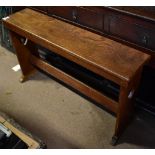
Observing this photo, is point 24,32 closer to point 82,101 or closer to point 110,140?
point 82,101

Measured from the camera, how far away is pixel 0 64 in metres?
2.39

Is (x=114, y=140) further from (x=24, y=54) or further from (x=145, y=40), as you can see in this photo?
(x=24, y=54)

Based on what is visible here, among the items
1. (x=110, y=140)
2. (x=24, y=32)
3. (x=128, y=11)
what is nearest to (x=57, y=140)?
(x=110, y=140)

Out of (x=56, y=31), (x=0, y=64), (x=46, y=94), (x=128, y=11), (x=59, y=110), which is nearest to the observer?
(x=128, y=11)

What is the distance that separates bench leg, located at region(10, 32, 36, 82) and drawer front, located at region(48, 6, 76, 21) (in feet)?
1.25

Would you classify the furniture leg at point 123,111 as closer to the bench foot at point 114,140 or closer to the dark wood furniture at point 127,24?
the bench foot at point 114,140

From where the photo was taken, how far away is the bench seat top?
1328 mm

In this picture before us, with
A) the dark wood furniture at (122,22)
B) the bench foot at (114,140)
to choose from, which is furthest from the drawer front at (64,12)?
the bench foot at (114,140)

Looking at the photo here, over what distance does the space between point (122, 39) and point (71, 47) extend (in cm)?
34

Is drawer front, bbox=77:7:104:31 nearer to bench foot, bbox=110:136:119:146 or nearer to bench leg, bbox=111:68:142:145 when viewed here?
bench leg, bbox=111:68:142:145

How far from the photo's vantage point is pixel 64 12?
1744 millimetres

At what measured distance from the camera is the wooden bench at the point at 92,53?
1314 millimetres

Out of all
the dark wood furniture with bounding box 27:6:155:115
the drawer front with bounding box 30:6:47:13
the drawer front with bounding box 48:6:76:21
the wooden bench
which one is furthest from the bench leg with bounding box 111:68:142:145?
the drawer front with bounding box 30:6:47:13

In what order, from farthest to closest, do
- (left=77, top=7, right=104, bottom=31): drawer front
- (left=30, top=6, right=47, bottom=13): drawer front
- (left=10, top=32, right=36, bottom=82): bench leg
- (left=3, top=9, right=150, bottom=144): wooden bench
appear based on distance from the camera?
(left=10, top=32, right=36, bottom=82): bench leg
(left=30, top=6, right=47, bottom=13): drawer front
(left=77, top=7, right=104, bottom=31): drawer front
(left=3, top=9, right=150, bottom=144): wooden bench
